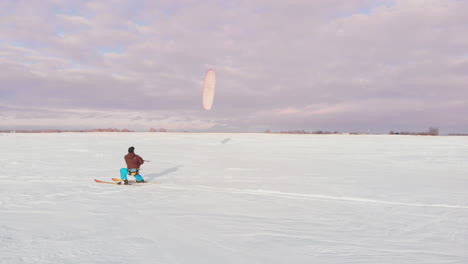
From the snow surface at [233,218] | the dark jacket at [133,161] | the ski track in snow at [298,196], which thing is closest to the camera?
the snow surface at [233,218]

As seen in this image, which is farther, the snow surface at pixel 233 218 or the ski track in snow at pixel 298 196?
the ski track in snow at pixel 298 196

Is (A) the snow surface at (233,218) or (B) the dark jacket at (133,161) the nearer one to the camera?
(A) the snow surface at (233,218)

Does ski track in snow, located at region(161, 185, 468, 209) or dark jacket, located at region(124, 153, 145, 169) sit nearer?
ski track in snow, located at region(161, 185, 468, 209)

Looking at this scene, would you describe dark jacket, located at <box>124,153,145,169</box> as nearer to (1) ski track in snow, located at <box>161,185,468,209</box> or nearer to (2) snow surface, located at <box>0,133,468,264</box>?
(2) snow surface, located at <box>0,133,468,264</box>

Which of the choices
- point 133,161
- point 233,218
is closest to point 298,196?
point 233,218

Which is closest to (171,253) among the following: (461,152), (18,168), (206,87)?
(206,87)

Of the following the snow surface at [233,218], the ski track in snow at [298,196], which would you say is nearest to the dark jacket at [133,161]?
the snow surface at [233,218]

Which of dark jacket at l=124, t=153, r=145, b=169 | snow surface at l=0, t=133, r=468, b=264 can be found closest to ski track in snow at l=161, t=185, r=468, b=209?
snow surface at l=0, t=133, r=468, b=264

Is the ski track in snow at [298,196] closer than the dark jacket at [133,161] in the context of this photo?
Yes

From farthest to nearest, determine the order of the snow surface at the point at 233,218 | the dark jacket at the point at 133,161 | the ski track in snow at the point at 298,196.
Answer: the dark jacket at the point at 133,161, the ski track in snow at the point at 298,196, the snow surface at the point at 233,218

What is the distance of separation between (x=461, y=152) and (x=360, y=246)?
82.2 feet

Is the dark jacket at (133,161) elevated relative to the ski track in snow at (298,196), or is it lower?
elevated

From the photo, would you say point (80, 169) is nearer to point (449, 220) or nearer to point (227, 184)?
point (227, 184)

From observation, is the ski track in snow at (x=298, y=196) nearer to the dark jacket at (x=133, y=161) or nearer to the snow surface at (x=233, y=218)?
the snow surface at (x=233, y=218)
